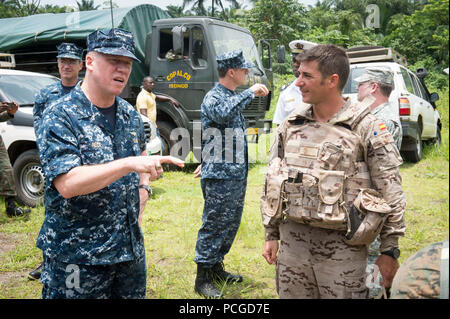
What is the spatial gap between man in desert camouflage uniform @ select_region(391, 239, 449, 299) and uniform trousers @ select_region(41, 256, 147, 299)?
1.14m

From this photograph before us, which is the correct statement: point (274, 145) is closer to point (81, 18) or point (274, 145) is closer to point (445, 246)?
point (445, 246)

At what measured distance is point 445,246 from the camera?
3.07 ft

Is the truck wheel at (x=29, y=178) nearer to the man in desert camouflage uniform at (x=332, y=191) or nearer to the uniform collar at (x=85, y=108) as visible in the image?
the uniform collar at (x=85, y=108)

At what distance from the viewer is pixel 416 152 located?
4.71 m

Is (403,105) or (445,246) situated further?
(403,105)

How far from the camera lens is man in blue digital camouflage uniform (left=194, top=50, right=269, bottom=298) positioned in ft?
9.33

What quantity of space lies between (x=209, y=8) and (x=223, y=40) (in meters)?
0.59

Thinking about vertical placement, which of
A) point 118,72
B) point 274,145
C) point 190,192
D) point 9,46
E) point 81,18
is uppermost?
point 81,18

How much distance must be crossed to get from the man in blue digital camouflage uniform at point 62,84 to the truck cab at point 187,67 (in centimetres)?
296

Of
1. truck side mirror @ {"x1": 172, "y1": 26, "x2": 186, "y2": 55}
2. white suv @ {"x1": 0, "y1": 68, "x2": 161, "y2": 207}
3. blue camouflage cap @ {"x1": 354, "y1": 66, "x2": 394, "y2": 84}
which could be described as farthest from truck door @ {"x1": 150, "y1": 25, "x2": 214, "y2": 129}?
blue camouflage cap @ {"x1": 354, "y1": 66, "x2": 394, "y2": 84}

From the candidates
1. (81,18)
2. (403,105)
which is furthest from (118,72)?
(81,18)

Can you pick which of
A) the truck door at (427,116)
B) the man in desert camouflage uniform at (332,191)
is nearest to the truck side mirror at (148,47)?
the truck door at (427,116)

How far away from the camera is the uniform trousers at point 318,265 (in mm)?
1686

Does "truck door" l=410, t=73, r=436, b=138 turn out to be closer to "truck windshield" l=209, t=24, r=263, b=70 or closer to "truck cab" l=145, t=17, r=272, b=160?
"truck cab" l=145, t=17, r=272, b=160
